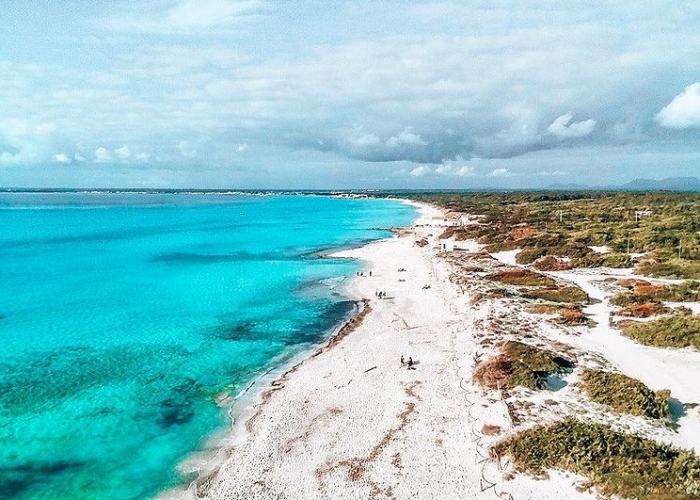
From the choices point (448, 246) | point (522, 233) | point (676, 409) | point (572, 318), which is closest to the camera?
point (676, 409)

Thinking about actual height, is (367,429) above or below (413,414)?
below

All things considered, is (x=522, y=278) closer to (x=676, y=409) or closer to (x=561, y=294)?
(x=561, y=294)

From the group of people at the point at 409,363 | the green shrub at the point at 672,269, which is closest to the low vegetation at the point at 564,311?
the group of people at the point at 409,363

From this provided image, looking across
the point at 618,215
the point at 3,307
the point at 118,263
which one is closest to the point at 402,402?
the point at 3,307

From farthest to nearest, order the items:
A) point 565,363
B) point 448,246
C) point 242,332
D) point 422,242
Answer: point 422,242
point 448,246
point 242,332
point 565,363

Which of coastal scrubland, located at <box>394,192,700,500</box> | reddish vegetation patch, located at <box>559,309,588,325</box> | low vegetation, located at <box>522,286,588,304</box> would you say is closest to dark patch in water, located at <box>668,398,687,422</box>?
coastal scrubland, located at <box>394,192,700,500</box>

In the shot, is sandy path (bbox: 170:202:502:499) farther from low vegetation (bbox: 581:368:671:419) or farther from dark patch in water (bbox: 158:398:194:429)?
low vegetation (bbox: 581:368:671:419)

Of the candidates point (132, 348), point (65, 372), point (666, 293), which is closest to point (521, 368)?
point (666, 293)
